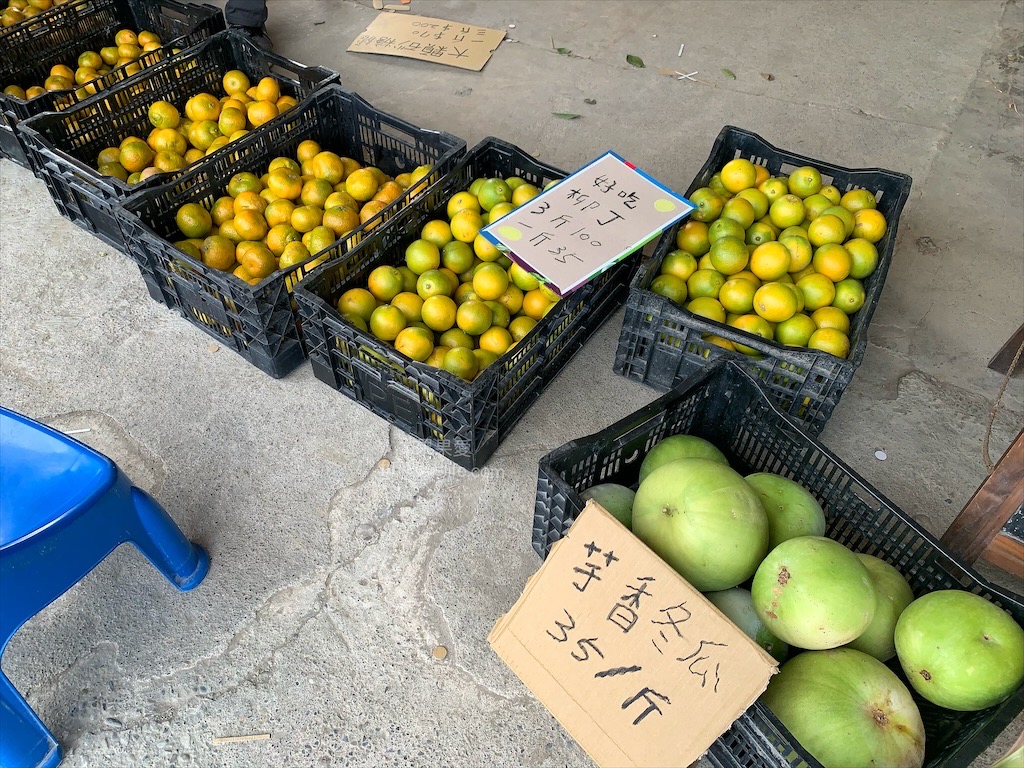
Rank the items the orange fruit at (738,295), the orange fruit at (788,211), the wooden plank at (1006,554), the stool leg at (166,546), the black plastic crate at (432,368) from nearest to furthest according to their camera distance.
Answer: the stool leg at (166,546)
the wooden plank at (1006,554)
the black plastic crate at (432,368)
the orange fruit at (738,295)
the orange fruit at (788,211)

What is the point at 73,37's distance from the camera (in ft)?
11.5

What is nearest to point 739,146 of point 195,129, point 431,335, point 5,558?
point 431,335

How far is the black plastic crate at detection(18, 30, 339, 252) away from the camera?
2.56m

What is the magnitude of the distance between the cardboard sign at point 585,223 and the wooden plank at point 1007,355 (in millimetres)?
1314

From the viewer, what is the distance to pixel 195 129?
2879 millimetres

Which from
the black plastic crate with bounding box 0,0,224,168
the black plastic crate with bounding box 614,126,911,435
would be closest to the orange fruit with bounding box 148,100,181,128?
the black plastic crate with bounding box 0,0,224,168

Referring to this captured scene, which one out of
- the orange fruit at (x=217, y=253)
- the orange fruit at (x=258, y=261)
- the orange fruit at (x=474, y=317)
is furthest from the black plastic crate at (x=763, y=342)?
the orange fruit at (x=217, y=253)

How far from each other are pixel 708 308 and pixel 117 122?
8.59 ft

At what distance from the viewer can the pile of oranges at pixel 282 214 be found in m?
2.36

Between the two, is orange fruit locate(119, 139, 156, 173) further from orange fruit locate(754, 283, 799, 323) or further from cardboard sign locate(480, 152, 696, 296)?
orange fruit locate(754, 283, 799, 323)

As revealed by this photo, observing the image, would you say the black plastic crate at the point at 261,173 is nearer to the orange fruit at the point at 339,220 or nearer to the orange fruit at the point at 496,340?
the orange fruit at the point at 339,220

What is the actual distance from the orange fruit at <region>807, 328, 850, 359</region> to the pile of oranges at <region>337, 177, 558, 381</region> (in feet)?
2.72

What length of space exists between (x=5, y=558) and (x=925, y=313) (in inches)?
123

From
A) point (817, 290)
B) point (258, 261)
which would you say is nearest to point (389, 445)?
point (258, 261)
